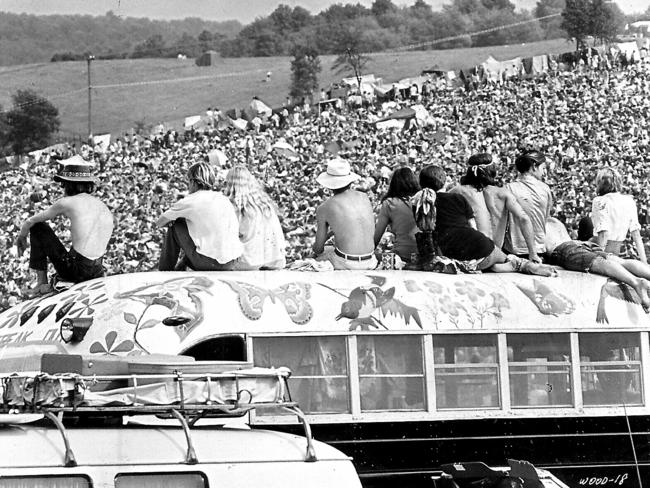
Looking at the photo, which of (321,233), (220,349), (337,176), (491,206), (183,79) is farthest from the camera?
(183,79)

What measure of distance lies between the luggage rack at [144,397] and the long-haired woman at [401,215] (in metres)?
4.23

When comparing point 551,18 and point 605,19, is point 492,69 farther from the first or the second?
point 605,19

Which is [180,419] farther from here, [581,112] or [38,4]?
[581,112]

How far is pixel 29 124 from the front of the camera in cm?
4772

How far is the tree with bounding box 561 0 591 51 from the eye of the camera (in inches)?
2012

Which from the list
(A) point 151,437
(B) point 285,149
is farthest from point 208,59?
(A) point 151,437

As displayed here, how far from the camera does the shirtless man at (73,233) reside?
392 inches

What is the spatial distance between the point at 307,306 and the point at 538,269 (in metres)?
1.71

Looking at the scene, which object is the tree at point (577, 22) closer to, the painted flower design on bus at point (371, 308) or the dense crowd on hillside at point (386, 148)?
the dense crowd on hillside at point (386, 148)

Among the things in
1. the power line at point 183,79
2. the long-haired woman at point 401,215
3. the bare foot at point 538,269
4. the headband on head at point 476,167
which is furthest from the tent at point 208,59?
the bare foot at point 538,269

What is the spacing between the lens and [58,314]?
29.8ft

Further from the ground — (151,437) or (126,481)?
(151,437)

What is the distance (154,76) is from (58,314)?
4689 cm

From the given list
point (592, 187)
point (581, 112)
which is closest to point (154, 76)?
point (581, 112)
